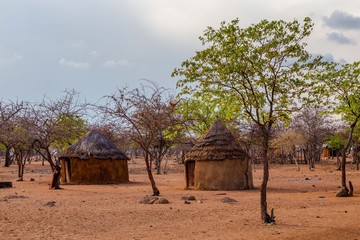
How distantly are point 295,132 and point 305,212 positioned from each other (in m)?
32.1

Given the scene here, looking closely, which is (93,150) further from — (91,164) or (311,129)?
(311,129)

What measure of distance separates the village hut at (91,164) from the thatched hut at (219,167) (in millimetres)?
6116

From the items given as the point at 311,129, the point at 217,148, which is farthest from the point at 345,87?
the point at 311,129

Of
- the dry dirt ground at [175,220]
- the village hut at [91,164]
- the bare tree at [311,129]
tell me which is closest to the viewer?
the dry dirt ground at [175,220]

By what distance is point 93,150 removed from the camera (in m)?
26.3

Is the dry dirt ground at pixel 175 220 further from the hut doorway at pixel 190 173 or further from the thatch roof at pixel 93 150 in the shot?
the thatch roof at pixel 93 150

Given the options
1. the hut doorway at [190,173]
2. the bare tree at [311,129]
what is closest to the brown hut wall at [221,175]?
the hut doorway at [190,173]

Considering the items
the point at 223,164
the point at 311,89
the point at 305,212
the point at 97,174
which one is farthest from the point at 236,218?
the point at 97,174

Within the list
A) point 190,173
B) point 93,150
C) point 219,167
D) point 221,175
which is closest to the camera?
point 221,175

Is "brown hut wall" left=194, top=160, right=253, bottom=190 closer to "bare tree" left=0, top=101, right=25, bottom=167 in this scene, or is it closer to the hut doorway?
the hut doorway

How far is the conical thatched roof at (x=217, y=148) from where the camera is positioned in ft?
70.1

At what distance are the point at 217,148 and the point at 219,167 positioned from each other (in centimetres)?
100

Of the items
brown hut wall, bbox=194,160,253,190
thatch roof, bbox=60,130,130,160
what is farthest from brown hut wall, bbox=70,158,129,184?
brown hut wall, bbox=194,160,253,190

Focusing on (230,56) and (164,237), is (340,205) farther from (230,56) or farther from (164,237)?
(164,237)
